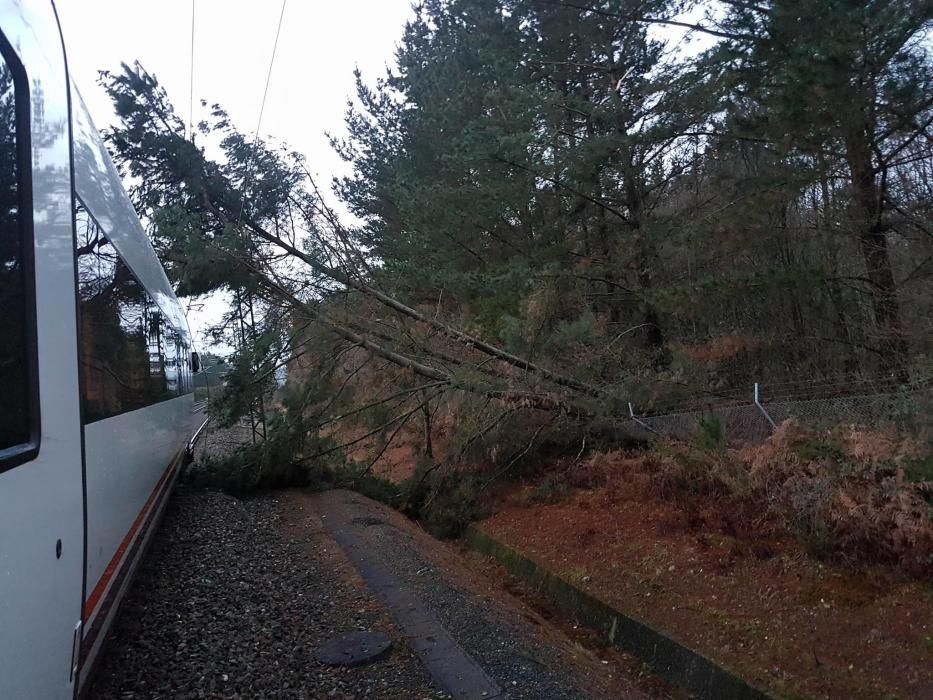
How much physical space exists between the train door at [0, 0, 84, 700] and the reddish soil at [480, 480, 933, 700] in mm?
4929

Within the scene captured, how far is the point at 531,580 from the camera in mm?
9609

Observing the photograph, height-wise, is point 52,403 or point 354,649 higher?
point 52,403

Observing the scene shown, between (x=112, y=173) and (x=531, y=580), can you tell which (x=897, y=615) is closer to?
(x=531, y=580)

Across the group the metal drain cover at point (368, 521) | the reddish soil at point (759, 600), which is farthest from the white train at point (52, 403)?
the metal drain cover at point (368, 521)

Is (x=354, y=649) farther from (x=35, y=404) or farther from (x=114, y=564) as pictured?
(x=35, y=404)

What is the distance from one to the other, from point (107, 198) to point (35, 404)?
3.30m

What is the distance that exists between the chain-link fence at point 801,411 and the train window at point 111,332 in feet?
21.7

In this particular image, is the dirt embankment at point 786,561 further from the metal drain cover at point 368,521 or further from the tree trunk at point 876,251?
the tree trunk at point 876,251

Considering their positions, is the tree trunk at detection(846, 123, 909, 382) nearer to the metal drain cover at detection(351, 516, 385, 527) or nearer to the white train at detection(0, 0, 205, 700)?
the metal drain cover at detection(351, 516, 385, 527)

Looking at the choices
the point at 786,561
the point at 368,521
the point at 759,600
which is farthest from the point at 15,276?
the point at 368,521

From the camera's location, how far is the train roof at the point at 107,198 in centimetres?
452

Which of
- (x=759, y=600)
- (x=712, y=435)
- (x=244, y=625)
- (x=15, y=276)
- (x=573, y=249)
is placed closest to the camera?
(x=15, y=276)

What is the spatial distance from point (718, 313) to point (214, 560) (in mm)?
10712

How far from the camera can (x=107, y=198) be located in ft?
18.4
